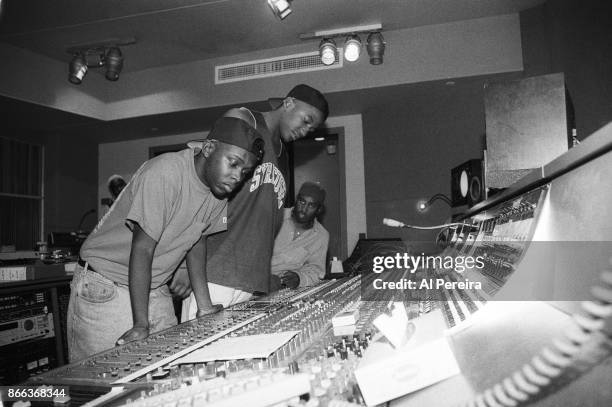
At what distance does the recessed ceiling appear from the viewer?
12.4 feet

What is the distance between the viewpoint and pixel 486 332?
0.63 metres

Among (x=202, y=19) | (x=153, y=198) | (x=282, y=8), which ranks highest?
(x=202, y=19)

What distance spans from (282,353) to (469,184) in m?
2.34

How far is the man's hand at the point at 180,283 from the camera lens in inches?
70.8

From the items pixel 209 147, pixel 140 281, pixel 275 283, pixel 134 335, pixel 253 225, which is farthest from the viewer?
pixel 275 283

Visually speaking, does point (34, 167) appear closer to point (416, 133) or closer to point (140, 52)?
point (140, 52)

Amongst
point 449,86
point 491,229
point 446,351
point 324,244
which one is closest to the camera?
point 446,351

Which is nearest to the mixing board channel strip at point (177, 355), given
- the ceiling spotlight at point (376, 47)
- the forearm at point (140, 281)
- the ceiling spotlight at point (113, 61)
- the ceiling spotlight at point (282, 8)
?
the forearm at point (140, 281)

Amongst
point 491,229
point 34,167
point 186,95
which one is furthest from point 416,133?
point 34,167

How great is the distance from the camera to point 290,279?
9.13 feet

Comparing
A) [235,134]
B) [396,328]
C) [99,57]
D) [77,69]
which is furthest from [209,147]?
[77,69]

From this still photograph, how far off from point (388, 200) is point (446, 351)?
4.46m

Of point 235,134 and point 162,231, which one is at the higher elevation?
point 235,134

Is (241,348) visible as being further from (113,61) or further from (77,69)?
(77,69)
